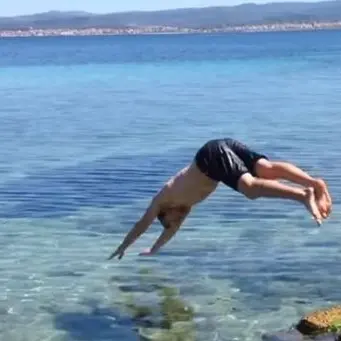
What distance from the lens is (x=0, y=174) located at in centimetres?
2578

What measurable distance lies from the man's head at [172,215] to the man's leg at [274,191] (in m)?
1.11

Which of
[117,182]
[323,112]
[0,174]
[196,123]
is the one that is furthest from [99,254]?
[323,112]

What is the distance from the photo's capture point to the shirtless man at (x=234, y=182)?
11945mm

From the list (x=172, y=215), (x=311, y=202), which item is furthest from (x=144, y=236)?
(x=311, y=202)

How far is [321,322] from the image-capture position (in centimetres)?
1203

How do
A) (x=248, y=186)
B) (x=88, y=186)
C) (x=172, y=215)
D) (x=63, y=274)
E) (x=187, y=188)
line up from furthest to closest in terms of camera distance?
(x=88, y=186)
(x=63, y=274)
(x=172, y=215)
(x=187, y=188)
(x=248, y=186)

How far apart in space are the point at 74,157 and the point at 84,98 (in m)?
26.6

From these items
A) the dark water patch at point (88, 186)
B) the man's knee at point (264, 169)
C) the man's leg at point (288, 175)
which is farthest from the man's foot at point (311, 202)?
the dark water patch at point (88, 186)

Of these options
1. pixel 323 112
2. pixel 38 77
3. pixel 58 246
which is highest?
pixel 58 246

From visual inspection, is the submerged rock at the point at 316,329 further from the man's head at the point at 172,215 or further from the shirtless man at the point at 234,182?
the man's head at the point at 172,215

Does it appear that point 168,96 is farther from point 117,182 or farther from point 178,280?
point 178,280

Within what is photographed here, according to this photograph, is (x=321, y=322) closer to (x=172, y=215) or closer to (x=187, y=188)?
(x=187, y=188)

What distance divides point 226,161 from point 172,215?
1.15 meters

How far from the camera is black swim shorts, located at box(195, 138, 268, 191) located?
12344mm
